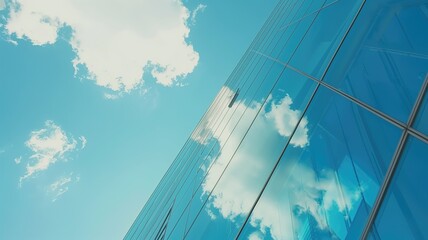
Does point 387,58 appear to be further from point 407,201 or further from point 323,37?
point 323,37

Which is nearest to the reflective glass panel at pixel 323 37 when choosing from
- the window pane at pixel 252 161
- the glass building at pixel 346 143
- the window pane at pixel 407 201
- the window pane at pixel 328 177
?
the glass building at pixel 346 143

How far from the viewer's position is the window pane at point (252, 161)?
18.1 feet

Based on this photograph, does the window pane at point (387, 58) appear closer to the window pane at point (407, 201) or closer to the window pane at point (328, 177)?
the window pane at point (328, 177)

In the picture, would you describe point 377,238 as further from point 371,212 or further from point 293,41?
point 293,41

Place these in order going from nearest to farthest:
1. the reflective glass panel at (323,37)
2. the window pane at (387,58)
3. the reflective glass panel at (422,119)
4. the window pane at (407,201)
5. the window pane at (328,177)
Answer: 1. the window pane at (407,201)
2. the reflective glass panel at (422,119)
3. the window pane at (328,177)
4. the window pane at (387,58)
5. the reflective glass panel at (323,37)

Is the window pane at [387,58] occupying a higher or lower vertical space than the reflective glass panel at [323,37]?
lower

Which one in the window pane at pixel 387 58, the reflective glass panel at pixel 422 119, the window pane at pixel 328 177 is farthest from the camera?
the window pane at pixel 387 58

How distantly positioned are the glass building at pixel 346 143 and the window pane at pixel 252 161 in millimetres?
33

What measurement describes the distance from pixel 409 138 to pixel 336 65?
7.81 feet

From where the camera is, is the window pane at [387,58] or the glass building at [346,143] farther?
the window pane at [387,58]

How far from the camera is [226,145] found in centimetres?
980

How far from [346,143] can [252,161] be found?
2810mm

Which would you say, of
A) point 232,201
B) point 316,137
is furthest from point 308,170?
point 232,201

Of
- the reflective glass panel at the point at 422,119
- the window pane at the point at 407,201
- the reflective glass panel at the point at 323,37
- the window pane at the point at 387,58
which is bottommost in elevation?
the window pane at the point at 407,201
